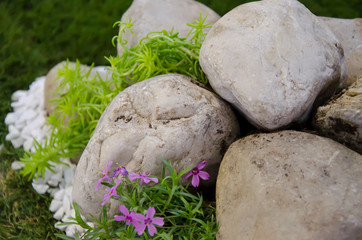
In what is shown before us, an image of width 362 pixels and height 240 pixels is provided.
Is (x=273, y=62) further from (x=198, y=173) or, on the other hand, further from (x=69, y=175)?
(x=69, y=175)

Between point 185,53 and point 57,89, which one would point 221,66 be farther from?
point 57,89

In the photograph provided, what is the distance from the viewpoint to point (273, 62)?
1931 millimetres

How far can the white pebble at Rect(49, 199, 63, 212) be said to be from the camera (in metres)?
2.71

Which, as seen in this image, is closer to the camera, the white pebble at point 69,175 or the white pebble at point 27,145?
the white pebble at point 69,175

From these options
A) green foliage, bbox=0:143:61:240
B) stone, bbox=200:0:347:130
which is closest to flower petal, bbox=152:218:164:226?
stone, bbox=200:0:347:130

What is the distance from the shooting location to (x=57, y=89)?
2.96 metres

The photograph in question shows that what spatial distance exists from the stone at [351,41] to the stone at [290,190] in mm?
788

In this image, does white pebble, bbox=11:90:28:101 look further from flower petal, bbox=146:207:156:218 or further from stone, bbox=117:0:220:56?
flower petal, bbox=146:207:156:218

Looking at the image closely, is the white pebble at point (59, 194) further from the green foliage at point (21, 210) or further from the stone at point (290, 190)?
the stone at point (290, 190)

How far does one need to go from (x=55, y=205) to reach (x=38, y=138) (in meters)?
0.64

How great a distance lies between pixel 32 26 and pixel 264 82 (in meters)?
2.92

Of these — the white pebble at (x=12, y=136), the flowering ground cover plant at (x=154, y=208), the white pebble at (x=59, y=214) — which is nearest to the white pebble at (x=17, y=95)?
the white pebble at (x=12, y=136)

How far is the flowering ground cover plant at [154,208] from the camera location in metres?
1.84

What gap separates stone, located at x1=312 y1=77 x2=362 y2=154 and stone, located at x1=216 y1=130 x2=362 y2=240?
85 mm
